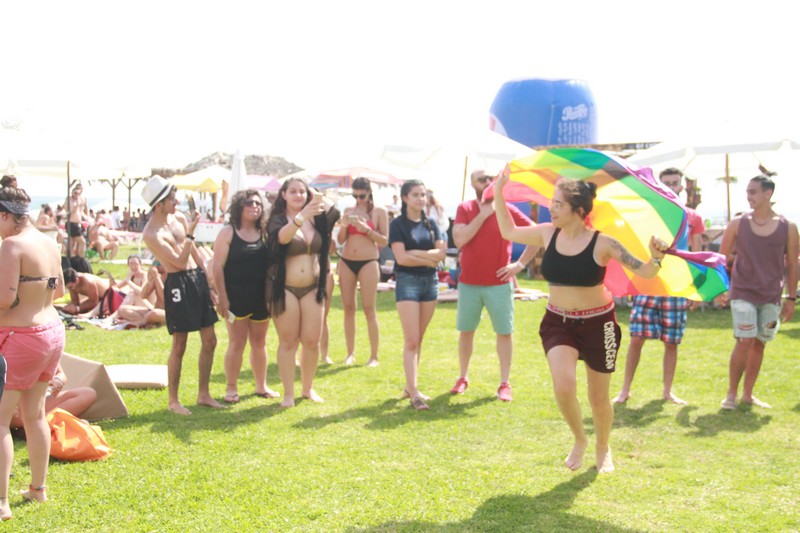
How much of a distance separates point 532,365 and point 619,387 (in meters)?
1.23

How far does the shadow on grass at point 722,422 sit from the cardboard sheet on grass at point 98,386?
457 cm

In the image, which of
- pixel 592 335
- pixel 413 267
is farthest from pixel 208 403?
pixel 592 335

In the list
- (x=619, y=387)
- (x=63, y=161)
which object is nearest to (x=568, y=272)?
(x=619, y=387)

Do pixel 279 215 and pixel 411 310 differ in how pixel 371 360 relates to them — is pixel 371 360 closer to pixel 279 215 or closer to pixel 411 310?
pixel 411 310

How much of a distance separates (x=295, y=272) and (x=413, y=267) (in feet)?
3.47

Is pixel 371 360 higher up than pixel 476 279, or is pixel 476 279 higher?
pixel 476 279

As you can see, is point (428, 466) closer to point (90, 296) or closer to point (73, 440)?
point (73, 440)

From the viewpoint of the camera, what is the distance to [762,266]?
21.1 ft

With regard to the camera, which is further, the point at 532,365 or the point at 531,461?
the point at 532,365

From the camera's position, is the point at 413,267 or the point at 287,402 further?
the point at 413,267

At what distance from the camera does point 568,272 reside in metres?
4.65

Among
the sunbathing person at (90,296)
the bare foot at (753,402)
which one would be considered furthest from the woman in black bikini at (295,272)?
the sunbathing person at (90,296)

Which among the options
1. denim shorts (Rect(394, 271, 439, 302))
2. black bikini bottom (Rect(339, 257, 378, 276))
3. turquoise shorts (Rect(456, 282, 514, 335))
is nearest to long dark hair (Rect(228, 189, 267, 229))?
denim shorts (Rect(394, 271, 439, 302))

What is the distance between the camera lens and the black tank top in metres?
6.40
